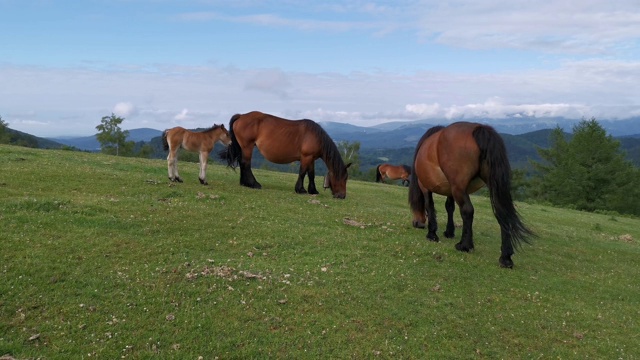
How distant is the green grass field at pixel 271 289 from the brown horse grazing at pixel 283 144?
3.45 meters

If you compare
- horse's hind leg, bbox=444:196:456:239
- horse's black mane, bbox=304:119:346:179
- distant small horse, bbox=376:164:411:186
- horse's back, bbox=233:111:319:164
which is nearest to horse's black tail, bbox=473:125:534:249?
horse's hind leg, bbox=444:196:456:239

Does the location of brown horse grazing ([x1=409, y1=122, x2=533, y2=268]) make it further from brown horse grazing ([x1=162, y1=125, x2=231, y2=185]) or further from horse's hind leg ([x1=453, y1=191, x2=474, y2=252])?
brown horse grazing ([x1=162, y1=125, x2=231, y2=185])

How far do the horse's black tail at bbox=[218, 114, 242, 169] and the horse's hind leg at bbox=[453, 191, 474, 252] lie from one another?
789 centimetres

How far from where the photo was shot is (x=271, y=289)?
6426mm

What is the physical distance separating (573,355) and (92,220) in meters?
8.56

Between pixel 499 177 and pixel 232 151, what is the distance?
892cm

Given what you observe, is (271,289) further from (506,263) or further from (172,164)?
(172,164)

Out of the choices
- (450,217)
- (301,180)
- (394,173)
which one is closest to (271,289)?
(450,217)

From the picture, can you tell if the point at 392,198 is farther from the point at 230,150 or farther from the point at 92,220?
the point at 92,220

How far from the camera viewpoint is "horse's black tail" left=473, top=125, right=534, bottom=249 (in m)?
8.06

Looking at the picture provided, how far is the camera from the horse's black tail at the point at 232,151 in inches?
→ 556

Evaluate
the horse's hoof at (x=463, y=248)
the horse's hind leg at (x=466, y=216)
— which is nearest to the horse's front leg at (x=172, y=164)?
the horse's hind leg at (x=466, y=216)

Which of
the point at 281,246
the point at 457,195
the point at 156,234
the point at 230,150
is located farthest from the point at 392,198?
the point at 156,234

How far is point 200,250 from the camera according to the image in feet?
25.3
